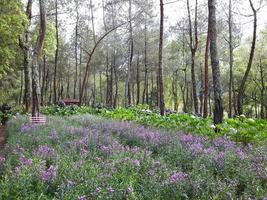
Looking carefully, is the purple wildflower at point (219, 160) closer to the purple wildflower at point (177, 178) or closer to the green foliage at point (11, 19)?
the purple wildflower at point (177, 178)

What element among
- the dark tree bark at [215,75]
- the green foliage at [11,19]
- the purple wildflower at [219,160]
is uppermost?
the green foliage at [11,19]

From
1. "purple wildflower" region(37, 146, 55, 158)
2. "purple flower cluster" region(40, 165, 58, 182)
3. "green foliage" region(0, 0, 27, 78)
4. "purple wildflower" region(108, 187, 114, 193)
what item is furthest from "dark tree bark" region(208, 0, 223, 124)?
"green foliage" region(0, 0, 27, 78)

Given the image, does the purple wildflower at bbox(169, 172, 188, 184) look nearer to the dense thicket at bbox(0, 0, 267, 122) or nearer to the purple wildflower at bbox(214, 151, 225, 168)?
the purple wildflower at bbox(214, 151, 225, 168)

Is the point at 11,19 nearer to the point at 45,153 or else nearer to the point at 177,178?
the point at 45,153

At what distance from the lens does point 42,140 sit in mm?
8375

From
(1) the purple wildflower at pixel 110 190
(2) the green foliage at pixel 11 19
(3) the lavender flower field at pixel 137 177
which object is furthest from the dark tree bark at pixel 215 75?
(2) the green foliage at pixel 11 19

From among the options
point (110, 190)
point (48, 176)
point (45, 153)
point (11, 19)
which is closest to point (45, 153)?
point (45, 153)

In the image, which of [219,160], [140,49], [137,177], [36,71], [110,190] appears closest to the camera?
[110,190]

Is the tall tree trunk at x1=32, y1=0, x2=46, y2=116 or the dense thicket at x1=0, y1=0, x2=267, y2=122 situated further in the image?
the dense thicket at x1=0, y1=0, x2=267, y2=122

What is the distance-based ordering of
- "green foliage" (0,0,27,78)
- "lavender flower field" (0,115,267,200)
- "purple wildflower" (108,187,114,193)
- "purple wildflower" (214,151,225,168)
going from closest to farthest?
"purple wildflower" (108,187,114,193) → "lavender flower field" (0,115,267,200) → "purple wildflower" (214,151,225,168) → "green foliage" (0,0,27,78)

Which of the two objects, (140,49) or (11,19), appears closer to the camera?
(11,19)

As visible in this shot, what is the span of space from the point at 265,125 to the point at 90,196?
759cm

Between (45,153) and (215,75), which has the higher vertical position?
(215,75)

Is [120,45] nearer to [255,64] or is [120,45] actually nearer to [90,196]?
[255,64]
